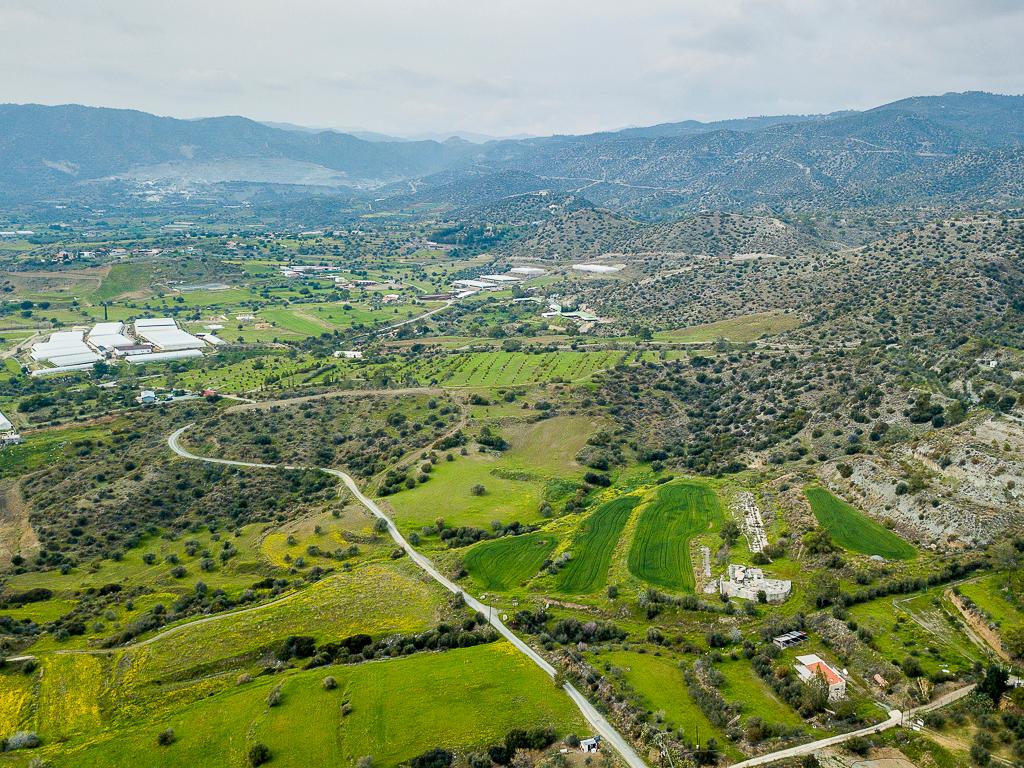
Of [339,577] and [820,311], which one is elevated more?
[820,311]

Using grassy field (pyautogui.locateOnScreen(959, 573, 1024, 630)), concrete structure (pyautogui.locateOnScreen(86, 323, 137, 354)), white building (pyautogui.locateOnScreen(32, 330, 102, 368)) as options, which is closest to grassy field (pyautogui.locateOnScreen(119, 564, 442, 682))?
grassy field (pyautogui.locateOnScreen(959, 573, 1024, 630))

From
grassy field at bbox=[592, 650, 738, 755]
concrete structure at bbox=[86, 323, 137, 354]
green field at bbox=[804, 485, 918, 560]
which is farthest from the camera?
concrete structure at bbox=[86, 323, 137, 354]

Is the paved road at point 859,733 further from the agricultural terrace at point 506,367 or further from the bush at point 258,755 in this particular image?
the agricultural terrace at point 506,367

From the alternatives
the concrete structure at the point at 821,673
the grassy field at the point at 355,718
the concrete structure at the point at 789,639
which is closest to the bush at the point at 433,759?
the grassy field at the point at 355,718

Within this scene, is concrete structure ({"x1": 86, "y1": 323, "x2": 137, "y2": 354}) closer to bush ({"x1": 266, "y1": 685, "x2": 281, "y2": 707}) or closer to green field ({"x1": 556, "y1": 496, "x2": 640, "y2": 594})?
green field ({"x1": 556, "y1": 496, "x2": 640, "y2": 594})

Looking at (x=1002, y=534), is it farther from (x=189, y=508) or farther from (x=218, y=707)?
(x=189, y=508)

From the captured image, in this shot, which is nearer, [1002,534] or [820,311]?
[1002,534]

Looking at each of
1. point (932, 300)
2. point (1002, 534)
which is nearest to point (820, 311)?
point (932, 300)
